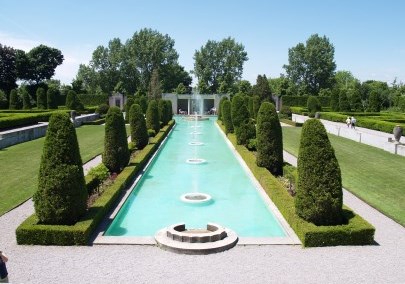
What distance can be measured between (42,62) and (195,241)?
200ft

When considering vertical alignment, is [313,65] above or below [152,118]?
above

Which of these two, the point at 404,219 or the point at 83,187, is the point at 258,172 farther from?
the point at 83,187

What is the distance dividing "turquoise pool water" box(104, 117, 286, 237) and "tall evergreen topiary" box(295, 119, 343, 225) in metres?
1.16

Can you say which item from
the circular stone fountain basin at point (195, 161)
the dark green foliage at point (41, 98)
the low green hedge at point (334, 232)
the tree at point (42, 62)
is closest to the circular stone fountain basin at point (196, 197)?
the low green hedge at point (334, 232)

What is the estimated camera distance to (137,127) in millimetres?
21047

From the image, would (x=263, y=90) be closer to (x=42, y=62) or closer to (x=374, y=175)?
(x=374, y=175)

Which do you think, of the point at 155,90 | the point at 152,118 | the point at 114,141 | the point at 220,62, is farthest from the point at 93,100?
the point at 114,141

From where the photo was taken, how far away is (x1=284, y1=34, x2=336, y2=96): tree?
74.3 meters

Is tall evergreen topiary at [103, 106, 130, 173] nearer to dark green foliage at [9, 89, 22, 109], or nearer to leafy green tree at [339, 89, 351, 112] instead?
leafy green tree at [339, 89, 351, 112]

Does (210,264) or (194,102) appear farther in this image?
(194,102)

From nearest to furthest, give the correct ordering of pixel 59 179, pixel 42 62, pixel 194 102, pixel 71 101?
pixel 59 179
pixel 71 101
pixel 194 102
pixel 42 62

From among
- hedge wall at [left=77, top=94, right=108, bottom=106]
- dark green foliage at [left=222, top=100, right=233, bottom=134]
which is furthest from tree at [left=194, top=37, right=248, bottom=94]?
dark green foliage at [left=222, top=100, right=233, bottom=134]

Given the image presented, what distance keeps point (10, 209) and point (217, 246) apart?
6.25m

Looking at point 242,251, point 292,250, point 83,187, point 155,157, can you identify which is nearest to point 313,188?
point 292,250
